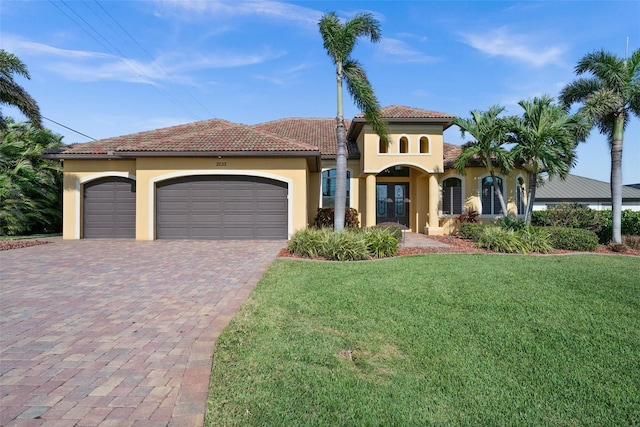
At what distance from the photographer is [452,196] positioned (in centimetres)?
1966

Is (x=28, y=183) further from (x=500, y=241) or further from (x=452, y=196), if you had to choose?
(x=452, y=196)

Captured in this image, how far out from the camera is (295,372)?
3393 millimetres

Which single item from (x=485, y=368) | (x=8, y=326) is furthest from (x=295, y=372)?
(x=8, y=326)

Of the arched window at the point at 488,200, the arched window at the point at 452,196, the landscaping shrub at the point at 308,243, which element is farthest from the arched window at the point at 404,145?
the landscaping shrub at the point at 308,243

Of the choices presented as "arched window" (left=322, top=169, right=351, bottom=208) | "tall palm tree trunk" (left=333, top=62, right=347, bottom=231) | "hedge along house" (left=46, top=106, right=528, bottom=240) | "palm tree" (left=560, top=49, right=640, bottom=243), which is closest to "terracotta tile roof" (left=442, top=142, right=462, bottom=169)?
"hedge along house" (left=46, top=106, right=528, bottom=240)

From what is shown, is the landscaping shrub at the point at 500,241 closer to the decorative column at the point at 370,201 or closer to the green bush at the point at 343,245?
the green bush at the point at 343,245

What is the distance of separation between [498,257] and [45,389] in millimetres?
10729

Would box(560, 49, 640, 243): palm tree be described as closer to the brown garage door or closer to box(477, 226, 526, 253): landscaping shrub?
box(477, 226, 526, 253): landscaping shrub

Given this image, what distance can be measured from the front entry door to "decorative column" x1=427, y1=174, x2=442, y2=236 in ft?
8.72

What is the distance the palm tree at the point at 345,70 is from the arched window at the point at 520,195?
11.6m

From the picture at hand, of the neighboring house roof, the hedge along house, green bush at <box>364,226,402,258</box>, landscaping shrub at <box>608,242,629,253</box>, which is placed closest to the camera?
green bush at <box>364,226,402,258</box>

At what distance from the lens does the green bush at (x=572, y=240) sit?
1261 centimetres

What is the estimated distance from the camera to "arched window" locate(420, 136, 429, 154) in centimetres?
1862

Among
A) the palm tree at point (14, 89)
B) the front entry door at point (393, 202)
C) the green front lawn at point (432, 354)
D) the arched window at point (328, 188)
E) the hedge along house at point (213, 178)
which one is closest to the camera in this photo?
the green front lawn at point (432, 354)
